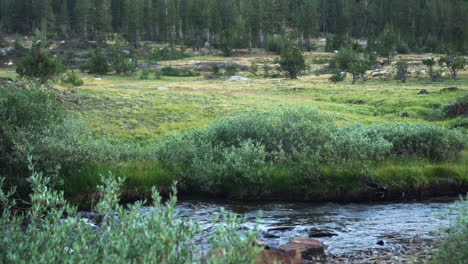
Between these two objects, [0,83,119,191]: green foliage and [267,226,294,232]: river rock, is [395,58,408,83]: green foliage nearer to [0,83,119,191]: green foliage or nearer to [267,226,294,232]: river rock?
[0,83,119,191]: green foliage

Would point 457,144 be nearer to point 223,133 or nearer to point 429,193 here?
point 429,193

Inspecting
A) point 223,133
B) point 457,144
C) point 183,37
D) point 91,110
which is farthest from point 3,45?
point 457,144

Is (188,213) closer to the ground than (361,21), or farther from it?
closer to the ground

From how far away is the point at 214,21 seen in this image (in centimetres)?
12044

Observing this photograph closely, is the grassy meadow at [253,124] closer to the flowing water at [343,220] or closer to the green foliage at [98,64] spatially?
the flowing water at [343,220]

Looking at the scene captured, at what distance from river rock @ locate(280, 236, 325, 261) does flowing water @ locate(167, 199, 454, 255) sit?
0.39 metres

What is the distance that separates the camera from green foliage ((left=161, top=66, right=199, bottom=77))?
77875 mm

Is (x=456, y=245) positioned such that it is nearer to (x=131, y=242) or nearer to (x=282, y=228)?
(x=282, y=228)

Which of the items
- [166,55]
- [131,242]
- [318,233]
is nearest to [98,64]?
[166,55]

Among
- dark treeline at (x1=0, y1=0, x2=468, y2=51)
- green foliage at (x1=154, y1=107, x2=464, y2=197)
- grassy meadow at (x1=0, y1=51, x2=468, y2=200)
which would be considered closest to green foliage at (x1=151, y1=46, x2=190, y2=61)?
dark treeline at (x1=0, y1=0, x2=468, y2=51)

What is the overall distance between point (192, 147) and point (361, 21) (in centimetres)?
13619

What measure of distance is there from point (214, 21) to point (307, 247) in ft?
378

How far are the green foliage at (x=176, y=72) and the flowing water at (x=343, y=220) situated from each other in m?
64.1

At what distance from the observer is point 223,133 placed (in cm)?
1973
